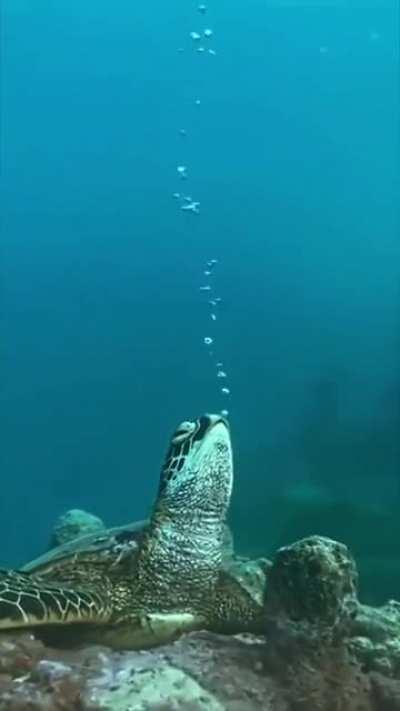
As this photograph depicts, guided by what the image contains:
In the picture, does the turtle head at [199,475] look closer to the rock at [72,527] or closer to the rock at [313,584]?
the rock at [313,584]

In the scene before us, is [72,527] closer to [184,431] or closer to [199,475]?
[184,431]

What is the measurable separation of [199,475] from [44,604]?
0.90 meters

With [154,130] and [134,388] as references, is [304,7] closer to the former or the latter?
[154,130]

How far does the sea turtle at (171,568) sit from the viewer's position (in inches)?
128

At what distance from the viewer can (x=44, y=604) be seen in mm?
2855

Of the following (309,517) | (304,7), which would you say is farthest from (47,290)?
(309,517)

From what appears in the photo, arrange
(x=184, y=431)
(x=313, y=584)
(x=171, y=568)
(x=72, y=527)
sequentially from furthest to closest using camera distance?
(x=72, y=527) < (x=184, y=431) < (x=171, y=568) < (x=313, y=584)

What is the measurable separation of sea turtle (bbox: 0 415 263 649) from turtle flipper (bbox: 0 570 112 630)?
0.01m

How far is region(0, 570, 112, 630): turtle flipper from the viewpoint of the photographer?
2.78 metres

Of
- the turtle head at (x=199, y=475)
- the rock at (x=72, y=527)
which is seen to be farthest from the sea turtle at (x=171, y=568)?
the rock at (x=72, y=527)

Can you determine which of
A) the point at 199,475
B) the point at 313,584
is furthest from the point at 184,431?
the point at 313,584

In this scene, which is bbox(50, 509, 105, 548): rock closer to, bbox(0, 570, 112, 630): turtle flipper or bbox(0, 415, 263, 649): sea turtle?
bbox(0, 415, 263, 649): sea turtle

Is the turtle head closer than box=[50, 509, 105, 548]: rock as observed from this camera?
Yes

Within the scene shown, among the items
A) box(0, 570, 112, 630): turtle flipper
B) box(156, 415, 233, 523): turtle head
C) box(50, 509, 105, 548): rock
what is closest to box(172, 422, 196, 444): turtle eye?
box(156, 415, 233, 523): turtle head
